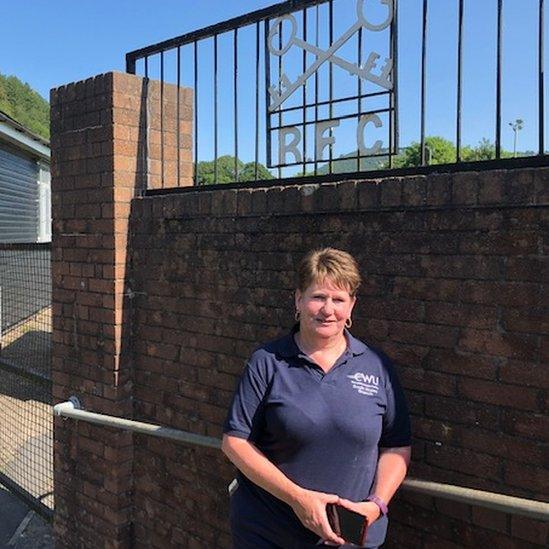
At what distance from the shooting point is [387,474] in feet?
6.61

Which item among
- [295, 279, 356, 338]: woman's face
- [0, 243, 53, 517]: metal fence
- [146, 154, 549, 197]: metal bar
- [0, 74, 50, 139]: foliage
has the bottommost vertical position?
[0, 243, 53, 517]: metal fence

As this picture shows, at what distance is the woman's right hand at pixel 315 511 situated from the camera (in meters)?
1.84

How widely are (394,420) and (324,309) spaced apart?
0.47m

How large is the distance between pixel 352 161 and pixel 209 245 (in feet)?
2.88

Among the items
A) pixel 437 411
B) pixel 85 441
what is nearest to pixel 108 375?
pixel 85 441

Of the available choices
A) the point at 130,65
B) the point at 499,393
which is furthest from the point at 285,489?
the point at 130,65

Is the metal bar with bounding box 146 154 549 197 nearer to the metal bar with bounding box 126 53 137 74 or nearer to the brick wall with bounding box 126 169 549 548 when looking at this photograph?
the brick wall with bounding box 126 169 549 548

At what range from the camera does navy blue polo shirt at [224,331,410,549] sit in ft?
6.31

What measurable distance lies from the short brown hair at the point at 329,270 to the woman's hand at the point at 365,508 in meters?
0.69

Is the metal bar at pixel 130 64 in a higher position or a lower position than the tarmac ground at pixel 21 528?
higher

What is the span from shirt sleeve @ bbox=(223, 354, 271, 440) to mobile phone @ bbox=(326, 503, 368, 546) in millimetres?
355

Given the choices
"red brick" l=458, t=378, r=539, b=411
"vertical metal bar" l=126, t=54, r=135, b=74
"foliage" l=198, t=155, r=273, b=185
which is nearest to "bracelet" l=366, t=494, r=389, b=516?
"red brick" l=458, t=378, r=539, b=411

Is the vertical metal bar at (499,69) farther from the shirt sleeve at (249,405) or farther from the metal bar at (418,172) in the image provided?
the shirt sleeve at (249,405)

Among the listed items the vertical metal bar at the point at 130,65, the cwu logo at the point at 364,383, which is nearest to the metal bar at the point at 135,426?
the cwu logo at the point at 364,383
